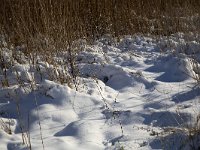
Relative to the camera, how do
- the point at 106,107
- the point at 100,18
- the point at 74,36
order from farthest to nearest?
the point at 100,18
the point at 74,36
the point at 106,107

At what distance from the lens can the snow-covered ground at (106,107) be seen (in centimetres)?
250

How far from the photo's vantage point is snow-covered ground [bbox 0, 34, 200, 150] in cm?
250

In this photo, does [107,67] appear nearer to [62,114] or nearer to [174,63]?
[174,63]

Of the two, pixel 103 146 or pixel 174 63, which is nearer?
pixel 103 146

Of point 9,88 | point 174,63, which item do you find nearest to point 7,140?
point 9,88

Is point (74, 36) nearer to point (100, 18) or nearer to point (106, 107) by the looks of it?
point (100, 18)

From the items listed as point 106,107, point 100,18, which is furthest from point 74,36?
point 106,107

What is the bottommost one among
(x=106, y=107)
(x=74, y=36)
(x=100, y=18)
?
(x=106, y=107)

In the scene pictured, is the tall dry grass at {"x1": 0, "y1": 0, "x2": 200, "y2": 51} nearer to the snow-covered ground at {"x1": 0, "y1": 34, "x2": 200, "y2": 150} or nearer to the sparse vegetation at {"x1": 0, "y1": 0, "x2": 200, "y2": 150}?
the sparse vegetation at {"x1": 0, "y1": 0, "x2": 200, "y2": 150}

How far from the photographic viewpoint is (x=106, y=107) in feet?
9.98

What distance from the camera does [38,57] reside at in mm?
4195

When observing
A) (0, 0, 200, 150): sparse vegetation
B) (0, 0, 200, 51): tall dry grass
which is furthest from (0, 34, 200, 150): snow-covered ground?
(0, 0, 200, 51): tall dry grass

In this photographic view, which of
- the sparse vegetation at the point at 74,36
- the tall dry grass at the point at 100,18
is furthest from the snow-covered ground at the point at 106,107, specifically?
the tall dry grass at the point at 100,18

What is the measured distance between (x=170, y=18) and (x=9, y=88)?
11.1 ft
